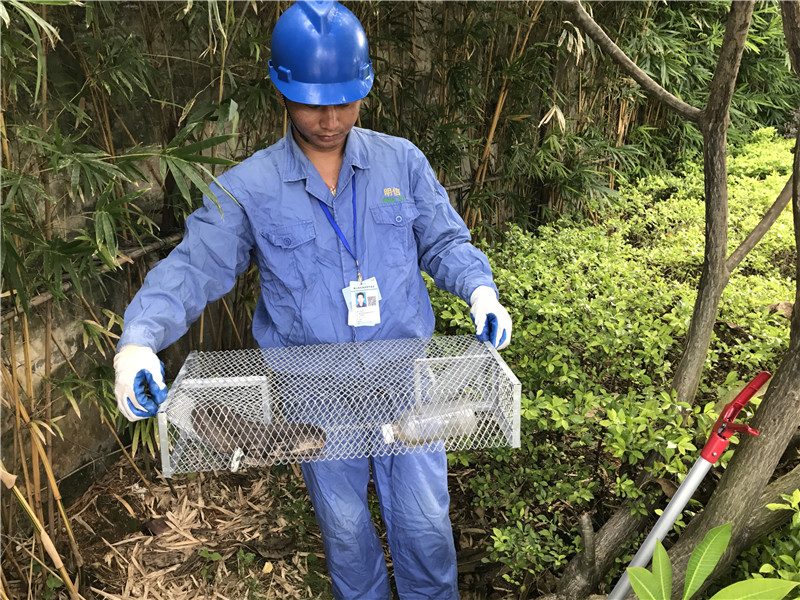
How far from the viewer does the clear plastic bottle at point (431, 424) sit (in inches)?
59.4

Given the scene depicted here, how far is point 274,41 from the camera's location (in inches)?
64.0

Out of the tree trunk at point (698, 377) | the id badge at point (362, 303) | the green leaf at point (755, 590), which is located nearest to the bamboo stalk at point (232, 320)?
the id badge at point (362, 303)

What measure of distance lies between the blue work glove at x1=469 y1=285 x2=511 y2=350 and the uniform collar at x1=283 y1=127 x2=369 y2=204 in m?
0.52

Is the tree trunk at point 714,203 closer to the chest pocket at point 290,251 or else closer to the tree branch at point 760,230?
the tree branch at point 760,230

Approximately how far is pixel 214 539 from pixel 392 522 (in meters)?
0.95

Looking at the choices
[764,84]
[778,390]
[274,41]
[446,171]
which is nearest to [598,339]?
[778,390]

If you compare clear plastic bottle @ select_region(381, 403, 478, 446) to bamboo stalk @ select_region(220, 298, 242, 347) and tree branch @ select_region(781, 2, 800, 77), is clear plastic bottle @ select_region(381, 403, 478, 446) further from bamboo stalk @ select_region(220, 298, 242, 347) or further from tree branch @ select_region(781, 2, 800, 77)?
bamboo stalk @ select_region(220, 298, 242, 347)

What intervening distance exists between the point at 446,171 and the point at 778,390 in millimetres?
2421

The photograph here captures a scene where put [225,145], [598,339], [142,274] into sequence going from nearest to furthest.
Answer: [598,339]
[142,274]
[225,145]

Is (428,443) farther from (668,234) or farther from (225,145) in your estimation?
(668,234)

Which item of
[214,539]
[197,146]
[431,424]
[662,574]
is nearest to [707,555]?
[662,574]

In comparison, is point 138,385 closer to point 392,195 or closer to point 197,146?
point 197,146

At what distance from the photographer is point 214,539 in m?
2.48

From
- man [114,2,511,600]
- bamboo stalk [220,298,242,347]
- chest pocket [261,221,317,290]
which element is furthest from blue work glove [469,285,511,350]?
bamboo stalk [220,298,242,347]
